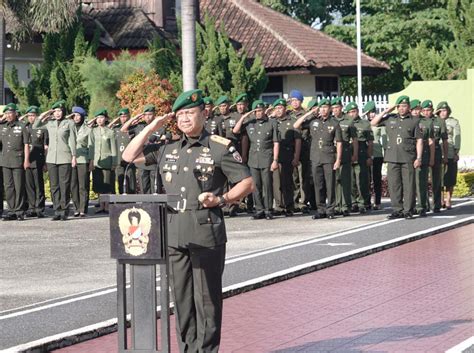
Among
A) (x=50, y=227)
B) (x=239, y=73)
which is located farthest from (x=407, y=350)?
(x=239, y=73)

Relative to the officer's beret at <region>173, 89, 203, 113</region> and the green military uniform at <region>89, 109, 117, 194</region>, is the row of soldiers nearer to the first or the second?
the green military uniform at <region>89, 109, 117, 194</region>

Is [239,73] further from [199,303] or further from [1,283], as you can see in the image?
[199,303]

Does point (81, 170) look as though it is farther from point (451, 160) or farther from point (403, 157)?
point (451, 160)

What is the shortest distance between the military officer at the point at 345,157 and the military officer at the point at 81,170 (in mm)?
4154

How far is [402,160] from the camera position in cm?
2014

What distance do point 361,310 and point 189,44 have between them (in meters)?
13.8


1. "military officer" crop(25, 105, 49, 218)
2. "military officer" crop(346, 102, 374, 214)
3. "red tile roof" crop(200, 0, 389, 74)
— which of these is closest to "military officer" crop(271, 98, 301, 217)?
"military officer" crop(346, 102, 374, 214)

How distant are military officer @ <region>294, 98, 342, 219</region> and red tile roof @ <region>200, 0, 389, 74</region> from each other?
20.8m

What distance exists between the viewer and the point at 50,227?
19.8 meters

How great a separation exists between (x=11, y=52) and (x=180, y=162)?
32.0m

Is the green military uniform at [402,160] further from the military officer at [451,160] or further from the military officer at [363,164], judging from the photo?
the military officer at [451,160]

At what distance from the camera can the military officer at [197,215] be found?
831 centimetres

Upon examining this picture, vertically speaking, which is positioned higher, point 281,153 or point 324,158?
point 281,153

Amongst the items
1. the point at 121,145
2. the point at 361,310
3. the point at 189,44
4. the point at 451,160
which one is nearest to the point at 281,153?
the point at 121,145
